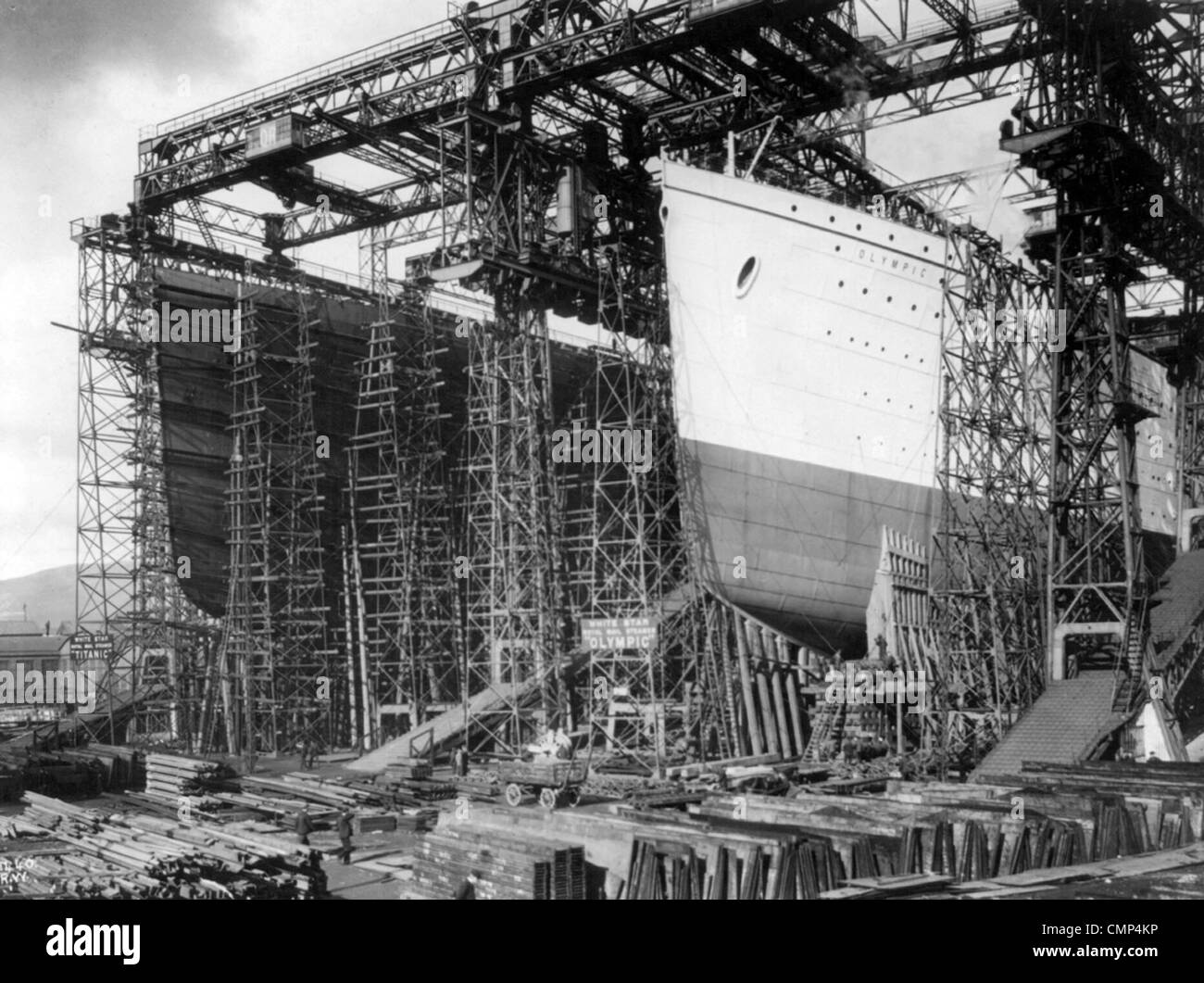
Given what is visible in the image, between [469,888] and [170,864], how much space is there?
3.46 meters

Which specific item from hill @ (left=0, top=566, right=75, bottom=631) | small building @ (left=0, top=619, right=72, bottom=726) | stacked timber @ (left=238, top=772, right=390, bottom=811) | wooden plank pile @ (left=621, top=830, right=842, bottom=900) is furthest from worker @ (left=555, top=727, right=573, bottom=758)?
hill @ (left=0, top=566, right=75, bottom=631)

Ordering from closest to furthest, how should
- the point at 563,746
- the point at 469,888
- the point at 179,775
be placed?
the point at 469,888 → the point at 179,775 → the point at 563,746

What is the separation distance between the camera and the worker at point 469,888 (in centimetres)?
1350

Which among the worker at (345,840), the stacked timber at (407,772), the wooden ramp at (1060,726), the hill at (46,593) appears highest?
the hill at (46,593)

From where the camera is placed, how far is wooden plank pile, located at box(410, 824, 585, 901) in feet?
43.0

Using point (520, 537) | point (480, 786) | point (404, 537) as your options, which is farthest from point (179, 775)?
point (404, 537)

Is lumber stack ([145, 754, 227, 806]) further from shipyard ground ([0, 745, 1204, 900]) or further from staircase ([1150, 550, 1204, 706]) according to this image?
staircase ([1150, 550, 1204, 706])

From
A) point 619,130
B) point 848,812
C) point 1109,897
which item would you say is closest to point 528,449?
point 619,130

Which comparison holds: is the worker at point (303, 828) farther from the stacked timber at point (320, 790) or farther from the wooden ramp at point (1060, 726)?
the wooden ramp at point (1060, 726)

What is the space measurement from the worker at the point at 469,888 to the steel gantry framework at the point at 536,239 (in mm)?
11144

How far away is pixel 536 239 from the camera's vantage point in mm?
28781

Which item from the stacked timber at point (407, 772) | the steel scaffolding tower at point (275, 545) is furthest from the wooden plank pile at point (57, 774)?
the stacked timber at point (407, 772)

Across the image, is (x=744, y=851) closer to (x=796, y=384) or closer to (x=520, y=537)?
(x=796, y=384)

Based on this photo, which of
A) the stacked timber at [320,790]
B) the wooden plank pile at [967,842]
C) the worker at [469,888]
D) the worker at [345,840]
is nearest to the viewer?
the wooden plank pile at [967,842]
